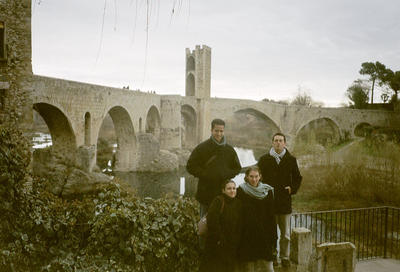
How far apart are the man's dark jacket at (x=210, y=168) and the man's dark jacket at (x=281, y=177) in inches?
17.7

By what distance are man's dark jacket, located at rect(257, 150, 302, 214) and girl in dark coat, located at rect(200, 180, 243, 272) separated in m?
0.87

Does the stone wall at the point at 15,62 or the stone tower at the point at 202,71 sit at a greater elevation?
the stone tower at the point at 202,71

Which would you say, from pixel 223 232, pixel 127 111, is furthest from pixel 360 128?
pixel 223 232

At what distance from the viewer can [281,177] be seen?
348cm

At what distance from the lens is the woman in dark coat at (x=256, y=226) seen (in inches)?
113

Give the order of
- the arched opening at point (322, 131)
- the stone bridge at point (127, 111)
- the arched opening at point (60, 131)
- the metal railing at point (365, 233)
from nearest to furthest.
→ the metal railing at point (365, 233) < the stone bridge at point (127, 111) < the arched opening at point (60, 131) < the arched opening at point (322, 131)

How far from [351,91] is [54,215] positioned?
43650 mm

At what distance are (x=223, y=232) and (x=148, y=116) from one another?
25.2m

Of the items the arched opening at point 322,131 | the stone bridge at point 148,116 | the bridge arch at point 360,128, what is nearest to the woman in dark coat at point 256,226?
the stone bridge at point 148,116

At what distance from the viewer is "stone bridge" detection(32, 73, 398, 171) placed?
12406mm

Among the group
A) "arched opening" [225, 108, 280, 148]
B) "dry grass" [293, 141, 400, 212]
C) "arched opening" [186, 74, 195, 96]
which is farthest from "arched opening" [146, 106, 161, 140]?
"dry grass" [293, 141, 400, 212]

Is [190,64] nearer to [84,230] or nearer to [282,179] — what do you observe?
[282,179]

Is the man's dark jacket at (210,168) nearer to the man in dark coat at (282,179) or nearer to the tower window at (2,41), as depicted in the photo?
the man in dark coat at (282,179)

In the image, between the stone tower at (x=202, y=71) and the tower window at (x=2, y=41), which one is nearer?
the tower window at (x=2, y=41)
